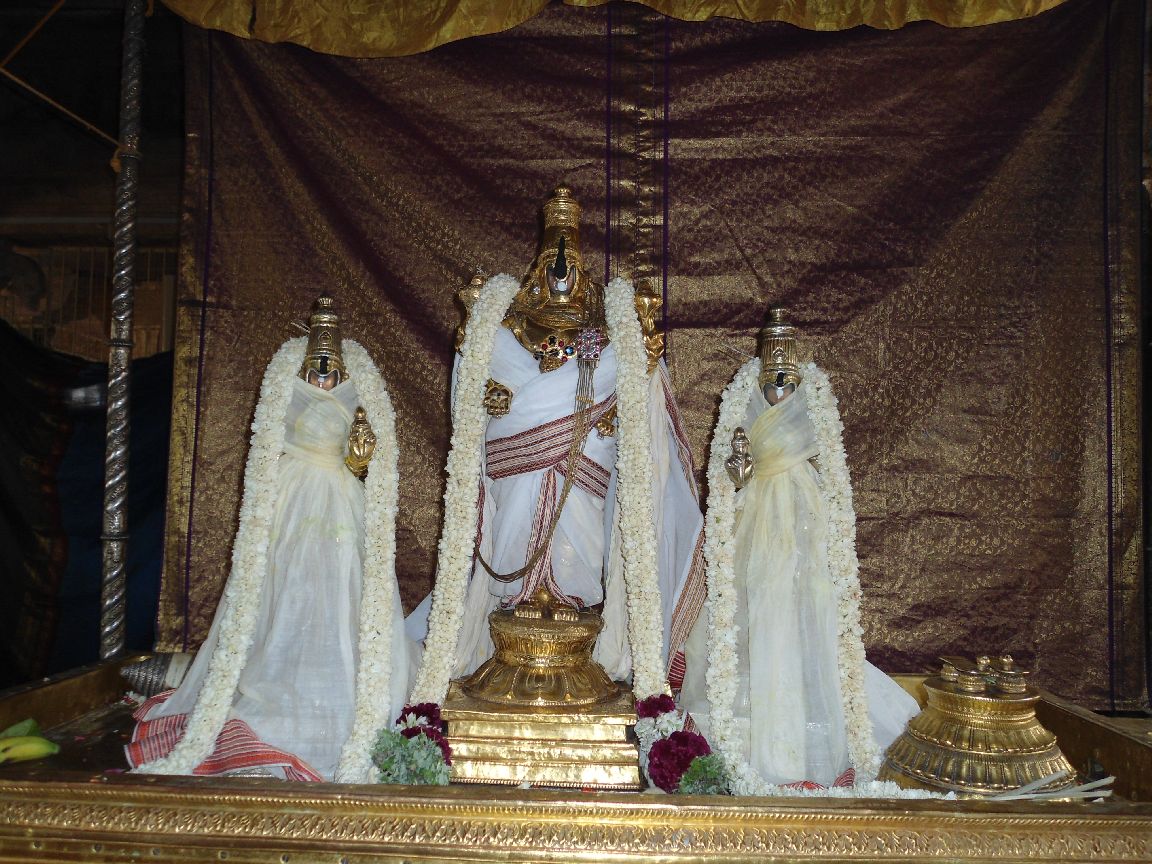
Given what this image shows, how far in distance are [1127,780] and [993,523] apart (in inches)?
57.3

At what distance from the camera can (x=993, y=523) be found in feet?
13.2

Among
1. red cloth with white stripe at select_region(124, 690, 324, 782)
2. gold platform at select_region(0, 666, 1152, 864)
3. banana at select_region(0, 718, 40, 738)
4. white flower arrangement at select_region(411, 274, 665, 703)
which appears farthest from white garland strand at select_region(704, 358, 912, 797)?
banana at select_region(0, 718, 40, 738)

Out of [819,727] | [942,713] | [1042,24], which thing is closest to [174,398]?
[819,727]

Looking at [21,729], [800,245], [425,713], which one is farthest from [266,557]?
[800,245]

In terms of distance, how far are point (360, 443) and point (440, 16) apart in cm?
222

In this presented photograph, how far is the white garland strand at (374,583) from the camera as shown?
268 cm

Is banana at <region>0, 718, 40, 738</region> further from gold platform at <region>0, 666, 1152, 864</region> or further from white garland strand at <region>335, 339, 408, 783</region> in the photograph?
white garland strand at <region>335, 339, 408, 783</region>

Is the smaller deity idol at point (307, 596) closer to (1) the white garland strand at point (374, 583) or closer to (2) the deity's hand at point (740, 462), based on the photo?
(1) the white garland strand at point (374, 583)

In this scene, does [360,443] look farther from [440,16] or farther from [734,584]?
[440,16]

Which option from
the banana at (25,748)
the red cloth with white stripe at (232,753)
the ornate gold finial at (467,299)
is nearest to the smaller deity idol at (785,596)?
the ornate gold finial at (467,299)

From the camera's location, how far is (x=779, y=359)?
9.90ft

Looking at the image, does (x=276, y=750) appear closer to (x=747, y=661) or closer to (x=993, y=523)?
(x=747, y=661)

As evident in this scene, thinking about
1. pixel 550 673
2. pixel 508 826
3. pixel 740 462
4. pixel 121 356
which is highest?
pixel 121 356

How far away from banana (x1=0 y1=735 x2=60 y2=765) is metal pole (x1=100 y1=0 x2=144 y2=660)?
36.5 inches
